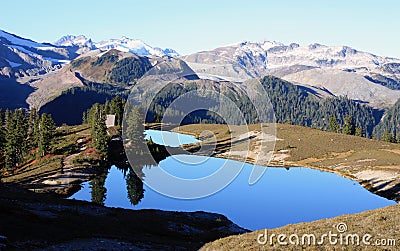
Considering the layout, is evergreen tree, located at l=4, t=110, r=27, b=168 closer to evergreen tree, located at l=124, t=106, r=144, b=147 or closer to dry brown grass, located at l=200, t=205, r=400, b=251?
evergreen tree, located at l=124, t=106, r=144, b=147

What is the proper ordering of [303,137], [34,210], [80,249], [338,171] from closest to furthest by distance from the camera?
[80,249], [34,210], [338,171], [303,137]

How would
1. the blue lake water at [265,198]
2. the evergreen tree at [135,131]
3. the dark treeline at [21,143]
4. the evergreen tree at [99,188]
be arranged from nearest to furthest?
1. the blue lake water at [265,198]
2. the evergreen tree at [99,188]
3. the dark treeline at [21,143]
4. the evergreen tree at [135,131]

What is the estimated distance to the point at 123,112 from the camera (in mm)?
136125

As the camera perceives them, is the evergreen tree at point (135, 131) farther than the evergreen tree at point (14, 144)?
Yes

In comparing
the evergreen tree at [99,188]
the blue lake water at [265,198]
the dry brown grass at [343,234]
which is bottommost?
the blue lake water at [265,198]

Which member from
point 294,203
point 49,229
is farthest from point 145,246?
point 294,203

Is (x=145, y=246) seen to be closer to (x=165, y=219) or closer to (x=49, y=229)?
(x=49, y=229)

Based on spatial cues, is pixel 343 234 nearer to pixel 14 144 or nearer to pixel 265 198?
pixel 265 198

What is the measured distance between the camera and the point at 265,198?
68.9m

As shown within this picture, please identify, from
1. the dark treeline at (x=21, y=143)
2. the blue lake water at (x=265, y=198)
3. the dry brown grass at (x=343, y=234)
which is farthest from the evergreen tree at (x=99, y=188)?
the dry brown grass at (x=343, y=234)

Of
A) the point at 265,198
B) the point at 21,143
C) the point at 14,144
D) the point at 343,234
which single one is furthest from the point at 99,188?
the point at 343,234

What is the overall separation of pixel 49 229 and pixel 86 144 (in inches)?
3014

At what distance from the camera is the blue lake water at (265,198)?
59406mm

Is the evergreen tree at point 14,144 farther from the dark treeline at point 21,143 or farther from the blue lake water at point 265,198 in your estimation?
the blue lake water at point 265,198
